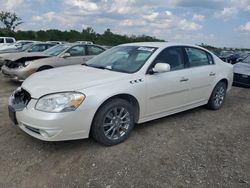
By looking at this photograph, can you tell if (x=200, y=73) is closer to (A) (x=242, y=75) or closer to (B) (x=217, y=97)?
(B) (x=217, y=97)

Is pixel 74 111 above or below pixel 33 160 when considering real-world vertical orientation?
above

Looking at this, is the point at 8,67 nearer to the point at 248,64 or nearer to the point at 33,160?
the point at 33,160

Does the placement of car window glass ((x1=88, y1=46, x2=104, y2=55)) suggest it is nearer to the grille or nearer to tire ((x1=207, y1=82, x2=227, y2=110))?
tire ((x1=207, y1=82, x2=227, y2=110))

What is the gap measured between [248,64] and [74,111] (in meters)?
8.87

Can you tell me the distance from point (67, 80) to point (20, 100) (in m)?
0.73

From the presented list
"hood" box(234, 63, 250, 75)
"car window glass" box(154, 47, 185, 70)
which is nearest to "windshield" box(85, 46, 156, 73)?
"car window glass" box(154, 47, 185, 70)

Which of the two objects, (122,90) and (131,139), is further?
(131,139)

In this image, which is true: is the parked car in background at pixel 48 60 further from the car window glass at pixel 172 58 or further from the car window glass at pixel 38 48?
the car window glass at pixel 172 58

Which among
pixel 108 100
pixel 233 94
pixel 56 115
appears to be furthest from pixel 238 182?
pixel 233 94

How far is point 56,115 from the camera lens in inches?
135

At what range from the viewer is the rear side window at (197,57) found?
5.21 metres

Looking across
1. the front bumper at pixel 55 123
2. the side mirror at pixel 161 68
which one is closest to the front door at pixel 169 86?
the side mirror at pixel 161 68

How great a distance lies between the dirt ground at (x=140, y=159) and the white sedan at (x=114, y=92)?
0.28 meters

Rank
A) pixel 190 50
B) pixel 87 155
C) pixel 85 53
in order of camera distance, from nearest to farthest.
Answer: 1. pixel 87 155
2. pixel 190 50
3. pixel 85 53
